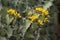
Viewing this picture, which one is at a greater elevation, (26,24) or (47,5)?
(47,5)

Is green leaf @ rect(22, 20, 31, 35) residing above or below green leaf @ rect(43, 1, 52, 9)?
below

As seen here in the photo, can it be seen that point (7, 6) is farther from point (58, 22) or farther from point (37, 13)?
point (58, 22)

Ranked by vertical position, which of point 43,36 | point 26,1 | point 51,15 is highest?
point 26,1

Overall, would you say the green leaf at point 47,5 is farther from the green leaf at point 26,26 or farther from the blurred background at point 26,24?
the green leaf at point 26,26

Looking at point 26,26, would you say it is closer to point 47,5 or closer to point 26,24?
point 26,24

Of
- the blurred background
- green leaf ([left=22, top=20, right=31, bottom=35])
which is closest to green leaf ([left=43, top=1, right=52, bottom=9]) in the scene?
the blurred background

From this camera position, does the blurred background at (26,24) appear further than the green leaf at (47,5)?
No

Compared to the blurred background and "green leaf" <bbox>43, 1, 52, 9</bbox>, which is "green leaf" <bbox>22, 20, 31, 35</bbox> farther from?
"green leaf" <bbox>43, 1, 52, 9</bbox>

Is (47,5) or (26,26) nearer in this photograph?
(26,26)

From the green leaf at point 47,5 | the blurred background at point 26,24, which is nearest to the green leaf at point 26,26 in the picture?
the blurred background at point 26,24

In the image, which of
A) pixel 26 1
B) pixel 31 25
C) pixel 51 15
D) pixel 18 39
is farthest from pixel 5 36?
pixel 51 15

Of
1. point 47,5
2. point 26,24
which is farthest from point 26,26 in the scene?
point 47,5
